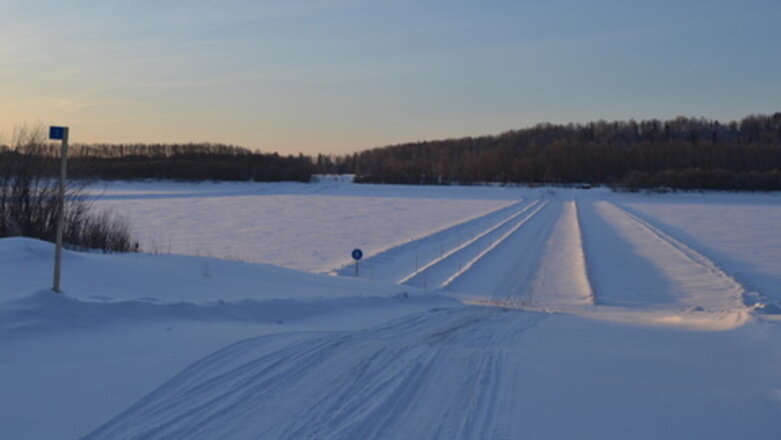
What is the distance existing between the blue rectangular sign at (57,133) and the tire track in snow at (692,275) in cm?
1442

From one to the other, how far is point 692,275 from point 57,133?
20080 millimetres

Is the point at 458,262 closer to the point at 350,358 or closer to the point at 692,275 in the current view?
the point at 692,275

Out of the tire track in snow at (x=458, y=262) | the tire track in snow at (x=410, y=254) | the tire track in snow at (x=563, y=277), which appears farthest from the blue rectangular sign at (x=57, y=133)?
the tire track in snow at (x=410, y=254)

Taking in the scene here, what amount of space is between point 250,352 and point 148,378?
147 cm

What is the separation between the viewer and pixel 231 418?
5707mm

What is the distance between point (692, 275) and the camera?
75.4ft

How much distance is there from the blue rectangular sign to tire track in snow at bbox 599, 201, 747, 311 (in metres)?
14.4

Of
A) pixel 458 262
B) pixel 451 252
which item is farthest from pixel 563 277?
→ pixel 451 252

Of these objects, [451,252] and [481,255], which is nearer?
[481,255]

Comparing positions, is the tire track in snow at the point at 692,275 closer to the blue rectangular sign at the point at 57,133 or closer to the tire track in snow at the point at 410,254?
the tire track in snow at the point at 410,254

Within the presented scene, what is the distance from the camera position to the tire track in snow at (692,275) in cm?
1817

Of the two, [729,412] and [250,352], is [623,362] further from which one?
[250,352]

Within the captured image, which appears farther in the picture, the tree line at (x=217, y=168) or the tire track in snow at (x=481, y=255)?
the tree line at (x=217, y=168)

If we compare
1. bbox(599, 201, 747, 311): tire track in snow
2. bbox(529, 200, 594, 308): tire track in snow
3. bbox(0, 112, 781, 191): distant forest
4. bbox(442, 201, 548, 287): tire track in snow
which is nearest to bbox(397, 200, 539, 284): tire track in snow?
bbox(442, 201, 548, 287): tire track in snow
